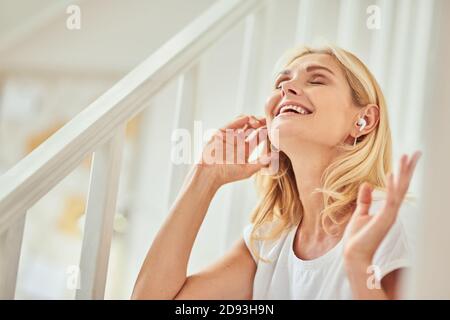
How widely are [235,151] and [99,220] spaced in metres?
0.28

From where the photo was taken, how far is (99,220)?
822 mm

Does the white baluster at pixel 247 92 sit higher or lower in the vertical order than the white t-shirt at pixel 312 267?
higher

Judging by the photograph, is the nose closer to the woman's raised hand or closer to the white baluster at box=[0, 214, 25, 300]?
the woman's raised hand

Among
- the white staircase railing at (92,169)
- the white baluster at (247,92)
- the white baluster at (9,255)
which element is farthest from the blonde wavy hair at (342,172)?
the white baluster at (9,255)

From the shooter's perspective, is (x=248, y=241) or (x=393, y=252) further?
(x=248, y=241)

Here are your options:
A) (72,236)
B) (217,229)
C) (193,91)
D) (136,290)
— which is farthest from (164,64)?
→ (72,236)

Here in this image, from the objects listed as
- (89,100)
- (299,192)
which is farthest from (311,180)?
(89,100)

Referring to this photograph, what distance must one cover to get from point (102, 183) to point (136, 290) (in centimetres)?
19

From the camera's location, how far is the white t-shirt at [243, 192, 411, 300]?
76cm

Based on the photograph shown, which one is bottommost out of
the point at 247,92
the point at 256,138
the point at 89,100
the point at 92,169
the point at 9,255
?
the point at 9,255

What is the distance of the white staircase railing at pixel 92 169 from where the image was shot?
0.75m

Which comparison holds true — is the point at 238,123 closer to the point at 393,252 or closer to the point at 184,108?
the point at 184,108

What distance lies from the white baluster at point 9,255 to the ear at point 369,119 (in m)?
0.52

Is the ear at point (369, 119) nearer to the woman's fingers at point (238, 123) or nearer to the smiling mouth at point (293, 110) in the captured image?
the smiling mouth at point (293, 110)
